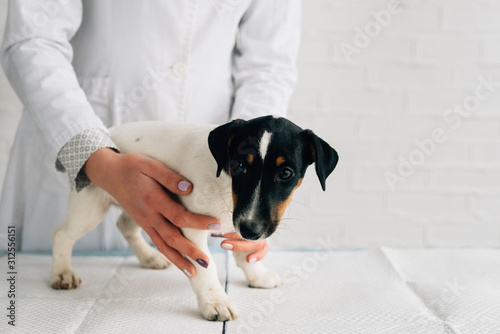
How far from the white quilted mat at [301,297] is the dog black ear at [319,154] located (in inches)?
11.5

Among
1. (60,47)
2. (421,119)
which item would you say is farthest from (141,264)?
(421,119)

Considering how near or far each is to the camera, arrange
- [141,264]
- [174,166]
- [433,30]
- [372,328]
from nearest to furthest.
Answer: [372,328] < [174,166] < [141,264] < [433,30]

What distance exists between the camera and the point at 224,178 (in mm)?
1039

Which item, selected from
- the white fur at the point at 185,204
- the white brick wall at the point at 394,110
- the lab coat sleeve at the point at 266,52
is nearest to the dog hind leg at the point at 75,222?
the white fur at the point at 185,204

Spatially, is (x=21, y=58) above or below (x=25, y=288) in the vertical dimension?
above

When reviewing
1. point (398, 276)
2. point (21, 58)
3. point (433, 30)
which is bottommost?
point (398, 276)

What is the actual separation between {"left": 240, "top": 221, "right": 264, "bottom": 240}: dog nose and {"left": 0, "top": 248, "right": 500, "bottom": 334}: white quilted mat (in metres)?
0.19

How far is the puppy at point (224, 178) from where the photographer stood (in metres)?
0.95

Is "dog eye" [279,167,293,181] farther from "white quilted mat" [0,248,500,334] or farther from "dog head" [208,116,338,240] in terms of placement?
"white quilted mat" [0,248,500,334]

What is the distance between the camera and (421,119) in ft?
7.79

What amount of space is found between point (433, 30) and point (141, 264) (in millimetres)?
1737

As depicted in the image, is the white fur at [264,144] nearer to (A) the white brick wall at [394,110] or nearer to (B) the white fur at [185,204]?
(B) the white fur at [185,204]

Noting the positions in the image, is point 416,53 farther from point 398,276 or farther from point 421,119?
point 398,276

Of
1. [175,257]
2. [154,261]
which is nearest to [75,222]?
[154,261]
